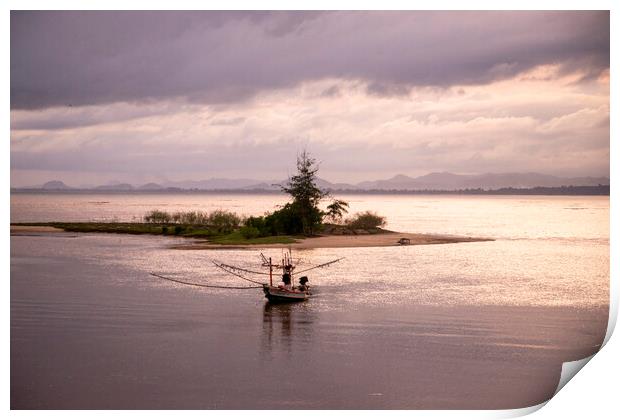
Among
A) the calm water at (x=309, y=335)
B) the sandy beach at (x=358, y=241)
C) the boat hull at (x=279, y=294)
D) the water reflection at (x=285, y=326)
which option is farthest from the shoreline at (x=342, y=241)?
the water reflection at (x=285, y=326)

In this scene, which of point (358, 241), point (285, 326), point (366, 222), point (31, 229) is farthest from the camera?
point (366, 222)

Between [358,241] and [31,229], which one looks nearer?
[358,241]

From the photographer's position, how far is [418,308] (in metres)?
10.5

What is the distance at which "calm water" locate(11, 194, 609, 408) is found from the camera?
712 centimetres

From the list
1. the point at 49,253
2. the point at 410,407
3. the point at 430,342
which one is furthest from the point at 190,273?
the point at 410,407

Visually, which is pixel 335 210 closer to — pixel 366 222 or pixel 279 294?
pixel 366 222

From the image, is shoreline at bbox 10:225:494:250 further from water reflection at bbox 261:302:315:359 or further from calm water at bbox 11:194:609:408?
water reflection at bbox 261:302:315:359

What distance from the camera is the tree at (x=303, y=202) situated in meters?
19.6

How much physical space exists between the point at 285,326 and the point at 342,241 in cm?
968

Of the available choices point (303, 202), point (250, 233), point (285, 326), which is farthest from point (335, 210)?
point (285, 326)

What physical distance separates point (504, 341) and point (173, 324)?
4.15 metres

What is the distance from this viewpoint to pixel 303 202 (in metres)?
19.8

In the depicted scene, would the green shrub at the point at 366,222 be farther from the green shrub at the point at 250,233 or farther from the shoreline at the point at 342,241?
the green shrub at the point at 250,233

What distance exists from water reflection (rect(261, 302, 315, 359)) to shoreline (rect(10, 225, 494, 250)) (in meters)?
6.83
